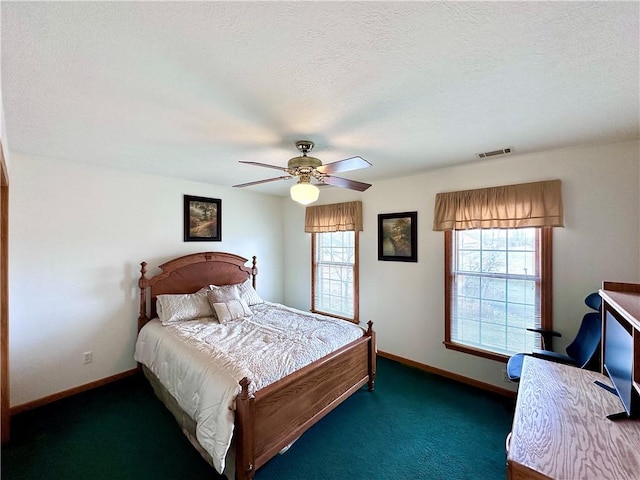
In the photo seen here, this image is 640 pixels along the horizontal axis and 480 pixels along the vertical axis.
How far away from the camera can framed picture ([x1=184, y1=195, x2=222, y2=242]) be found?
12.5 ft

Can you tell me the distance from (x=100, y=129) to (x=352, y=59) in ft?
6.67

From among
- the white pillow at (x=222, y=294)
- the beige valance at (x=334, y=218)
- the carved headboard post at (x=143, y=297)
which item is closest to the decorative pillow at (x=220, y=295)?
the white pillow at (x=222, y=294)

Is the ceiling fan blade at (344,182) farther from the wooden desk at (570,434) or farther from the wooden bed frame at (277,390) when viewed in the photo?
the wooden desk at (570,434)

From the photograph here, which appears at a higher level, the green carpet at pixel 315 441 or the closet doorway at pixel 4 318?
the closet doorway at pixel 4 318

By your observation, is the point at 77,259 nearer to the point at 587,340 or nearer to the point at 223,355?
the point at 223,355

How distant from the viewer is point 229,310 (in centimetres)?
324

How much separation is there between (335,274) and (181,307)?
2264 millimetres

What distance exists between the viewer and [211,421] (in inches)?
72.1

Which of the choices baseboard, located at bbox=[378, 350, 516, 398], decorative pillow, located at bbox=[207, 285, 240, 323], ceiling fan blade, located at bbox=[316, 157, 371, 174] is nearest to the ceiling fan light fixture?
ceiling fan blade, located at bbox=[316, 157, 371, 174]

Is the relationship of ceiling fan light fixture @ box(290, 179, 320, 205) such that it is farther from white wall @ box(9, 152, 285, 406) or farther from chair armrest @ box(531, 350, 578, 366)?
chair armrest @ box(531, 350, 578, 366)

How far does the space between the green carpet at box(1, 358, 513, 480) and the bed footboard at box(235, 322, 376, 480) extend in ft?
0.65

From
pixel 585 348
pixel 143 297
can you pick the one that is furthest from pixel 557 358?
pixel 143 297

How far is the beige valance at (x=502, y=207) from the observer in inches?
102

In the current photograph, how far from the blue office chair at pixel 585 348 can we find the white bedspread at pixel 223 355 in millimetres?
1439
